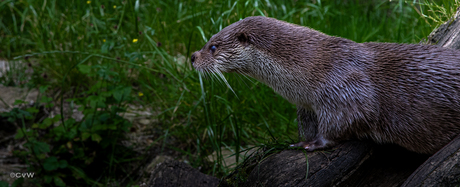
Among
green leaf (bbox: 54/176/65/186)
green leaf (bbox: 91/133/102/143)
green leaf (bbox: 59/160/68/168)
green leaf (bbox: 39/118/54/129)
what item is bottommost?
green leaf (bbox: 54/176/65/186)

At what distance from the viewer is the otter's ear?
211 cm

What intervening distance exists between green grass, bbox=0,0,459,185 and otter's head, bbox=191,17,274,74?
0.49 meters

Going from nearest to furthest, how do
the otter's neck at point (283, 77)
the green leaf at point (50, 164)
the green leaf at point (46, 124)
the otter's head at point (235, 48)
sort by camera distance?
the otter's neck at point (283, 77) → the otter's head at point (235, 48) → the green leaf at point (50, 164) → the green leaf at point (46, 124)

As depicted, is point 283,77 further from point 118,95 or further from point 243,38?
point 118,95

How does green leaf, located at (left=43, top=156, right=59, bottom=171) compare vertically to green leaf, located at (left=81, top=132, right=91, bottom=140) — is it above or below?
below

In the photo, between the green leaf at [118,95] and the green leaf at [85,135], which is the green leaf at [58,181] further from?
the green leaf at [118,95]

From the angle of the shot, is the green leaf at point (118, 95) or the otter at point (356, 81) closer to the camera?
the otter at point (356, 81)

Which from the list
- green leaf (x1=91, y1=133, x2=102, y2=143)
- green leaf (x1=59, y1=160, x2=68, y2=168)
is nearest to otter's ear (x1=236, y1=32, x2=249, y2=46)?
green leaf (x1=91, y1=133, x2=102, y2=143)

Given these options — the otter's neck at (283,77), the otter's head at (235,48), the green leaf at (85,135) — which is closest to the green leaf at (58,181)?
the green leaf at (85,135)

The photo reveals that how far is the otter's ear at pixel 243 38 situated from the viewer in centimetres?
211

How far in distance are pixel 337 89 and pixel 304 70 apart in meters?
0.20

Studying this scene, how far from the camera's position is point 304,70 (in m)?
2.00

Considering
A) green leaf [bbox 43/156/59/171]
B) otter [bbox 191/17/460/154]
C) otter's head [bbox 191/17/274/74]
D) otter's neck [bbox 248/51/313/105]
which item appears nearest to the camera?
otter [bbox 191/17/460/154]

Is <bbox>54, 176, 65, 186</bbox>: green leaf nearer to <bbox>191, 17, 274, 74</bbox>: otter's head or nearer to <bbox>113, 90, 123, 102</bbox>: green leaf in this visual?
<bbox>113, 90, 123, 102</bbox>: green leaf
